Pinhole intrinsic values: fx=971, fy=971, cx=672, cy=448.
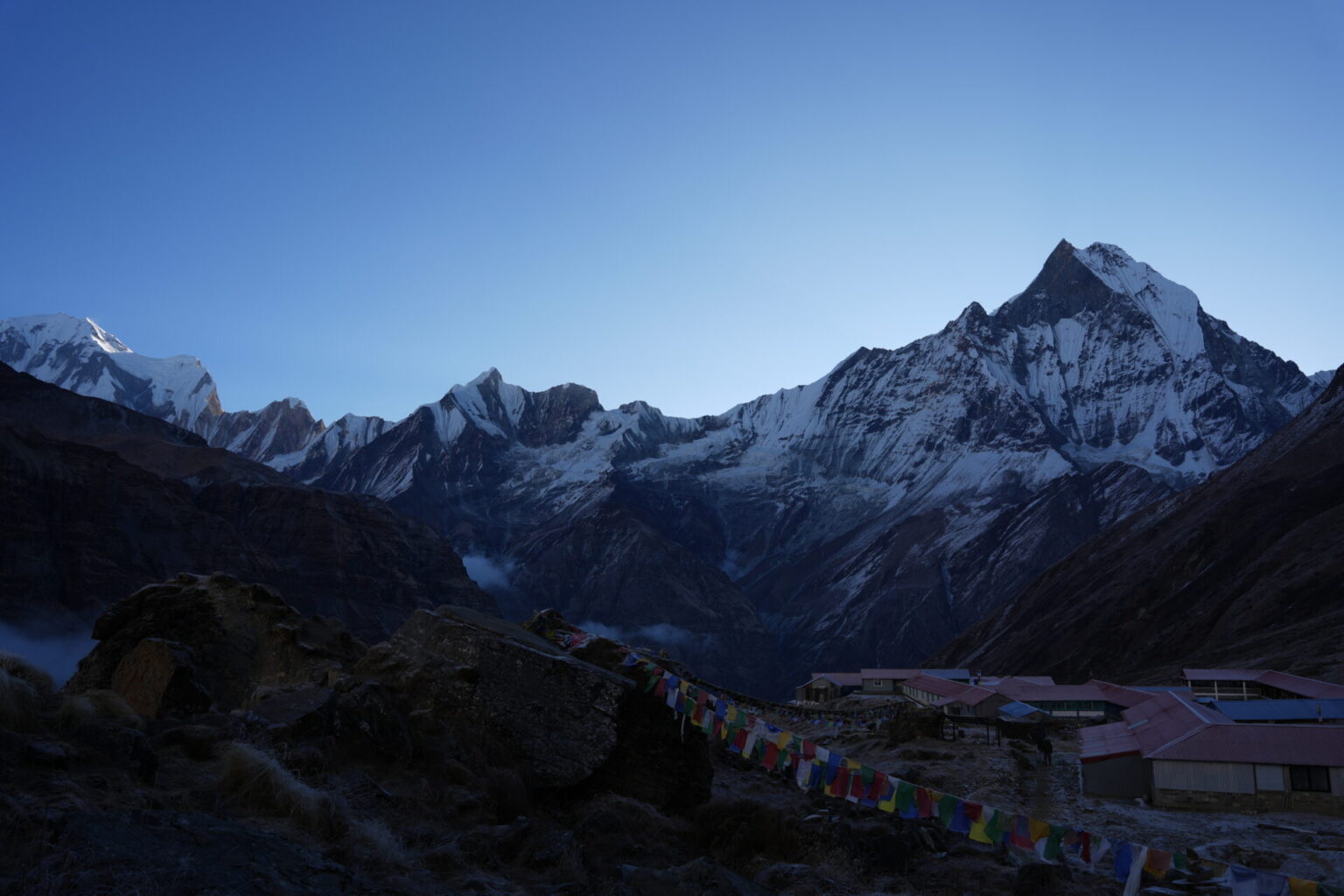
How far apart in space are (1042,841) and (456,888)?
29.3 feet

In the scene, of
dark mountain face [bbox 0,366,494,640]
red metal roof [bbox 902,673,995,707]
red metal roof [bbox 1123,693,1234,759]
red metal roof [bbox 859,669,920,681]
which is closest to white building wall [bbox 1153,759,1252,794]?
red metal roof [bbox 1123,693,1234,759]

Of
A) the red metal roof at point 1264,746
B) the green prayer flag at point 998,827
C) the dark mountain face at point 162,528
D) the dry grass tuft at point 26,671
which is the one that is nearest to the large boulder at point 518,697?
the dry grass tuft at point 26,671

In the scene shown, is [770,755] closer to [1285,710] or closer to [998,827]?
[998,827]

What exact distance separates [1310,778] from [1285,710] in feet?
66.2

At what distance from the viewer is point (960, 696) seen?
2781 inches

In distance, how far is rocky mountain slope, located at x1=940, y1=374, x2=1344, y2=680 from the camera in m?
85.4

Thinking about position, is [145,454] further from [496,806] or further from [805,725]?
[496,806]

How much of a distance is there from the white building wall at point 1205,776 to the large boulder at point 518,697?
2224cm

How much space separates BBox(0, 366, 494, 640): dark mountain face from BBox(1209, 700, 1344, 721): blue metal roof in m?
77.8

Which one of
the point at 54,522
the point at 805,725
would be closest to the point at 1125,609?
the point at 805,725

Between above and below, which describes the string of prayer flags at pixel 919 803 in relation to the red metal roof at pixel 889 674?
below

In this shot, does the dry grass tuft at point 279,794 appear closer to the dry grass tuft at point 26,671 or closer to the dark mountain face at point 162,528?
the dry grass tuft at point 26,671

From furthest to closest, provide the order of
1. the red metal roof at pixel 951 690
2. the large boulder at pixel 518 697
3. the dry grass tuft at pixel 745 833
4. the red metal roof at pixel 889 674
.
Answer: the red metal roof at pixel 889 674 → the red metal roof at pixel 951 690 → the large boulder at pixel 518 697 → the dry grass tuft at pixel 745 833

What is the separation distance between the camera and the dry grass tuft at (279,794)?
839 centimetres
